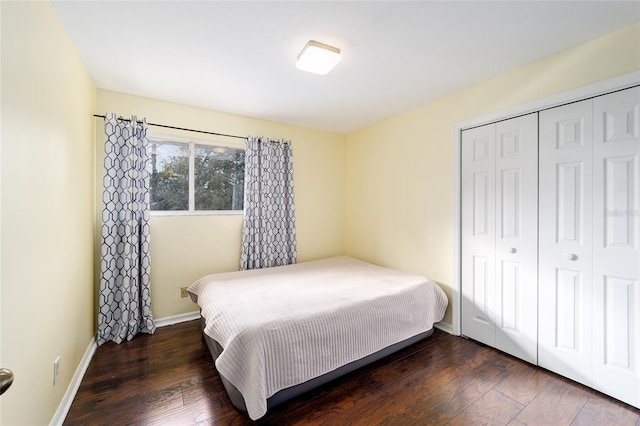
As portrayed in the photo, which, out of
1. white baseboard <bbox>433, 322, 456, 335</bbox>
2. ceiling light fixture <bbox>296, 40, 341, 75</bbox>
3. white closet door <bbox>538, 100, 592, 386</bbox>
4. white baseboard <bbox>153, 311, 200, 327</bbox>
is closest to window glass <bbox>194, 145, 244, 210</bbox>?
white baseboard <bbox>153, 311, 200, 327</bbox>

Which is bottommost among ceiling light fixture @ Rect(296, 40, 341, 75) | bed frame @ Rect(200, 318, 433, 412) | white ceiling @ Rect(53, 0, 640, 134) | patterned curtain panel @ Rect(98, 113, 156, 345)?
bed frame @ Rect(200, 318, 433, 412)

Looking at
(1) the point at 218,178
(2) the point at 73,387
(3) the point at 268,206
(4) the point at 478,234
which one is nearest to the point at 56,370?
(2) the point at 73,387

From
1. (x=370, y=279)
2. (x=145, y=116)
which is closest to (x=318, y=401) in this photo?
(x=370, y=279)

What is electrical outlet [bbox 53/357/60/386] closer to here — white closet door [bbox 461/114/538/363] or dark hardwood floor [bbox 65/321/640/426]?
dark hardwood floor [bbox 65/321/640/426]

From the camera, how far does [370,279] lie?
8.91 ft

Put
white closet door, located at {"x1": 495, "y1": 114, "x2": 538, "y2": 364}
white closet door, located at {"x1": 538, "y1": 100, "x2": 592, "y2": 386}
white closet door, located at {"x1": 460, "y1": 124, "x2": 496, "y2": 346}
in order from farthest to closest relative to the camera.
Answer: white closet door, located at {"x1": 460, "y1": 124, "x2": 496, "y2": 346} < white closet door, located at {"x1": 495, "y1": 114, "x2": 538, "y2": 364} < white closet door, located at {"x1": 538, "y1": 100, "x2": 592, "y2": 386}

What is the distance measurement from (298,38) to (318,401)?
2516 millimetres

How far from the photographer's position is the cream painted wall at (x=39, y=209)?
107 cm

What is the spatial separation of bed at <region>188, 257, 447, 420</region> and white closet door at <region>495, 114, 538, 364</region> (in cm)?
56

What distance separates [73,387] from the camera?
1.80 metres

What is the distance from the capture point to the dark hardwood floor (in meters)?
1.61

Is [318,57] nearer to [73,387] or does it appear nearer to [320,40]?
[320,40]

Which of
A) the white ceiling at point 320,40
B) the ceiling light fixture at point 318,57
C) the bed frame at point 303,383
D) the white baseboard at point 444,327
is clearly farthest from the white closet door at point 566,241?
the ceiling light fixture at point 318,57

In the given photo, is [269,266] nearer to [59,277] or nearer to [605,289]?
[59,277]
